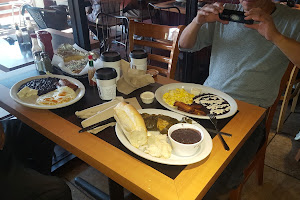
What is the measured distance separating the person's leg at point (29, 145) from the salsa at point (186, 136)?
981mm

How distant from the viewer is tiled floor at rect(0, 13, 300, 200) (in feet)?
6.16

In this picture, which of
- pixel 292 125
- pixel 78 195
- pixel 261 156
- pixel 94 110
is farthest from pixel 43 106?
pixel 292 125

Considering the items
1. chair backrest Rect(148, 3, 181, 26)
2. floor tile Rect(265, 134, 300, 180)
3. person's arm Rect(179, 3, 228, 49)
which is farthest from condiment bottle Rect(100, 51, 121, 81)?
chair backrest Rect(148, 3, 181, 26)

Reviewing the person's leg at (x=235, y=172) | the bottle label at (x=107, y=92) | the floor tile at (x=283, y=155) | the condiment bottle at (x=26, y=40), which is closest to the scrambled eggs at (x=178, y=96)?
the bottle label at (x=107, y=92)

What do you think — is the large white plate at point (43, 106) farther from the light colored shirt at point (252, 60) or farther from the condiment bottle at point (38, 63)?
the light colored shirt at point (252, 60)

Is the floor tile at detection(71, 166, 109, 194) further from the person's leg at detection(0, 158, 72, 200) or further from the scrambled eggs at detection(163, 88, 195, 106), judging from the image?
the scrambled eggs at detection(163, 88, 195, 106)

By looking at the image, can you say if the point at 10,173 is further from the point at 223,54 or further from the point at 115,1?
the point at 115,1

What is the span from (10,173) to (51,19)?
4176 mm

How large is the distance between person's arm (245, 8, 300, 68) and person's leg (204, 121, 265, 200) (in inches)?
18.9

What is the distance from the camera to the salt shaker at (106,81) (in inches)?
49.9

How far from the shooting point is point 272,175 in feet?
6.72

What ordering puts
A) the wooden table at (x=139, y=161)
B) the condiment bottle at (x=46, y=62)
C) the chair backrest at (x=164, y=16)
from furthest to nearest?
the chair backrest at (x=164, y=16), the condiment bottle at (x=46, y=62), the wooden table at (x=139, y=161)

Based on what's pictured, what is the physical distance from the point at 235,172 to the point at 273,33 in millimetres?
803

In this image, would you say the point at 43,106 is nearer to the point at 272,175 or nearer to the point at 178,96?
the point at 178,96
